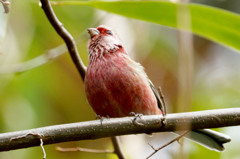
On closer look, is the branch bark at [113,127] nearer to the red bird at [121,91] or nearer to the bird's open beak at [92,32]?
the red bird at [121,91]

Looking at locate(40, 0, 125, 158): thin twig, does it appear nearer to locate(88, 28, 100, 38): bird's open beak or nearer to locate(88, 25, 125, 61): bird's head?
locate(88, 25, 125, 61): bird's head

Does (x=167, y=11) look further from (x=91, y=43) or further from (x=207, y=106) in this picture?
(x=207, y=106)

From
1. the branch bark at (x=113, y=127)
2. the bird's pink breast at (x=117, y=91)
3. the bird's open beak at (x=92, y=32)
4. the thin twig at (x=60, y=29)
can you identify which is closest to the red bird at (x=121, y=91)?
the bird's pink breast at (x=117, y=91)

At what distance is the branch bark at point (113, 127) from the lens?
3129 mm

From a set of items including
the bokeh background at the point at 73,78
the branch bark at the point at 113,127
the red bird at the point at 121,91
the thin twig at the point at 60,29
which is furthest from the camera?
the bokeh background at the point at 73,78

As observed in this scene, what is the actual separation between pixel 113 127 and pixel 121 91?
1089 millimetres

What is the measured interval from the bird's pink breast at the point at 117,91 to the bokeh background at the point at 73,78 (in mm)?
726

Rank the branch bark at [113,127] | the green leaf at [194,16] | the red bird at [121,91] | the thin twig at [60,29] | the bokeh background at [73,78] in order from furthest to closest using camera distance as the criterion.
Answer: the bokeh background at [73,78], the red bird at [121,91], the green leaf at [194,16], the thin twig at [60,29], the branch bark at [113,127]

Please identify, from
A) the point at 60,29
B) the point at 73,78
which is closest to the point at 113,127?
the point at 60,29

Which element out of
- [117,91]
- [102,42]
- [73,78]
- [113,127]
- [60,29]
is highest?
[60,29]

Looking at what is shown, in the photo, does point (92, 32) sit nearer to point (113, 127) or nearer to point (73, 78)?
point (73, 78)

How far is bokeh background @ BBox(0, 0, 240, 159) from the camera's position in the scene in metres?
5.41

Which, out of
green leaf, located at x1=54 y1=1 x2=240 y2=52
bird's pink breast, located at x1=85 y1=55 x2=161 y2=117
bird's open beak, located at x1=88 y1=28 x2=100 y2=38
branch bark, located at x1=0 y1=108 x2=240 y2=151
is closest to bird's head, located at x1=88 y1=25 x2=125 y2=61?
bird's open beak, located at x1=88 y1=28 x2=100 y2=38

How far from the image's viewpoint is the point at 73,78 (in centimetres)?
650
